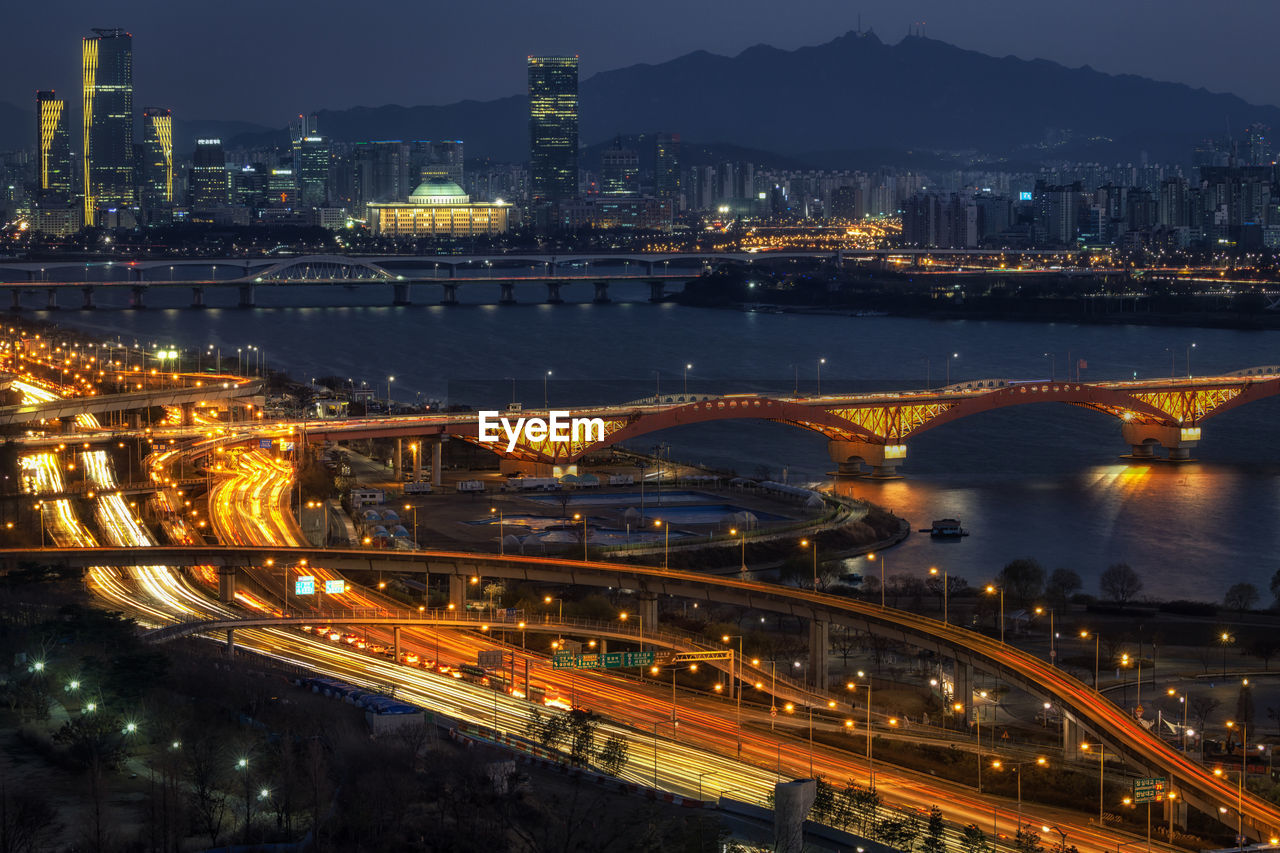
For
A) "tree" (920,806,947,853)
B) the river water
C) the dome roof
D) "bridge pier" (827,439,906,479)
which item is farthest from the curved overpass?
the dome roof

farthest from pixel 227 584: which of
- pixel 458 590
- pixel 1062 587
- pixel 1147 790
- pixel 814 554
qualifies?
pixel 1147 790

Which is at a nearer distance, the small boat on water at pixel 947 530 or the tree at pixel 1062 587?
the tree at pixel 1062 587

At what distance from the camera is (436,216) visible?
292ft

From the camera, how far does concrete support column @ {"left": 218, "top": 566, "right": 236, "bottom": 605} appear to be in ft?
45.5

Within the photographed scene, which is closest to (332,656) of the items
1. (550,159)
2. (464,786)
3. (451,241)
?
(464,786)

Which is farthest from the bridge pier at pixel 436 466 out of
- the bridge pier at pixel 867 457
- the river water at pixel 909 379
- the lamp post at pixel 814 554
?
the bridge pier at pixel 867 457

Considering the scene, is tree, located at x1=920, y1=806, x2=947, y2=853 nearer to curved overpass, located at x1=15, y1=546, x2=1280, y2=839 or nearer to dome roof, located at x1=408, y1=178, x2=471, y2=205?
curved overpass, located at x1=15, y1=546, x2=1280, y2=839

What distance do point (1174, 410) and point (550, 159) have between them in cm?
8794

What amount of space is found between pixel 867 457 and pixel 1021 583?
7479 millimetres

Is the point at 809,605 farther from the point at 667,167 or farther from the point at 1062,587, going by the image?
the point at 667,167

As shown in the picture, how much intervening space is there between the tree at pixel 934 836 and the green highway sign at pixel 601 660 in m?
3.05

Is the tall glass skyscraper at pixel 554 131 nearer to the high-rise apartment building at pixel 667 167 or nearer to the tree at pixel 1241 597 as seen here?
the high-rise apartment building at pixel 667 167

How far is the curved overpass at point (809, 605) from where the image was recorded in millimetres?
9430

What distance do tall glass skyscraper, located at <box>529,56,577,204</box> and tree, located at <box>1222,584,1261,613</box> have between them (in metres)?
94.2
